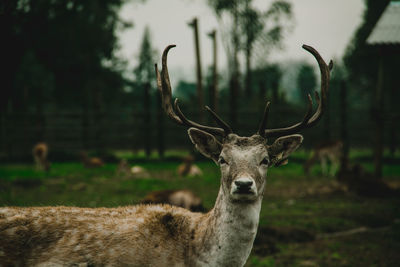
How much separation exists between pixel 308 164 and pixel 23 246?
40.7ft

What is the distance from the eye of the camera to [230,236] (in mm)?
3240

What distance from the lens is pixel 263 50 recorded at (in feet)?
113

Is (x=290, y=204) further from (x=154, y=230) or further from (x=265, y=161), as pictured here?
(x=154, y=230)

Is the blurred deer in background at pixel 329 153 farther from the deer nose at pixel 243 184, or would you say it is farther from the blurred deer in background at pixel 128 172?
the deer nose at pixel 243 184

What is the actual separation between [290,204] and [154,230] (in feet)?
19.9

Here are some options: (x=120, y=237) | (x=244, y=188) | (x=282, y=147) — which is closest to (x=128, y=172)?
(x=282, y=147)

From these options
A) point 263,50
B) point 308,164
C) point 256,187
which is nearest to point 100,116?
point 308,164

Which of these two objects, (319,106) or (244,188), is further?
(319,106)

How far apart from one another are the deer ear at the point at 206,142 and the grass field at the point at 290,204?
4.70ft

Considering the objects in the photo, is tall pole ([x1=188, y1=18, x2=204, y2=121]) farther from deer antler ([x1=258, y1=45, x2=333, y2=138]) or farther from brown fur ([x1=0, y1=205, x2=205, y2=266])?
brown fur ([x1=0, y1=205, x2=205, y2=266])

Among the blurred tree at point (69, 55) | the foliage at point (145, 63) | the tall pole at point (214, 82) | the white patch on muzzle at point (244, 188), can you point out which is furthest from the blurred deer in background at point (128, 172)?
the foliage at point (145, 63)

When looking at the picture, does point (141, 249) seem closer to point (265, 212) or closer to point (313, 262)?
point (313, 262)

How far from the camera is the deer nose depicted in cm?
307

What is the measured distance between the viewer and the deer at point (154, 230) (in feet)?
9.75
